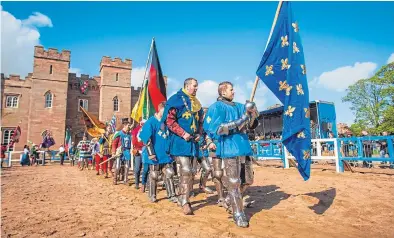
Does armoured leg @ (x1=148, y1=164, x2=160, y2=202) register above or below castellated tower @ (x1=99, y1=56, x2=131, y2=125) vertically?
below

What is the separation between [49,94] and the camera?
31344 mm

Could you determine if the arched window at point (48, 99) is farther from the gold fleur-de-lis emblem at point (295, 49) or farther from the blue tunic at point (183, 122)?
the gold fleur-de-lis emblem at point (295, 49)

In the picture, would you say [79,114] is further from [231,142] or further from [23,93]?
[231,142]

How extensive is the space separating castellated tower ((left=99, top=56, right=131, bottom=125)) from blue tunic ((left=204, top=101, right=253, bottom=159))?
3198cm

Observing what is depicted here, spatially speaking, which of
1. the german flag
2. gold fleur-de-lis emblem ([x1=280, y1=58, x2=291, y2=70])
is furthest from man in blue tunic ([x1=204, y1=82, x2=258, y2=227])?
the german flag

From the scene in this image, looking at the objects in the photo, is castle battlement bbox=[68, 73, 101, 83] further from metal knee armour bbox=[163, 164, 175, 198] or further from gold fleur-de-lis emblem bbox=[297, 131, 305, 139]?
gold fleur-de-lis emblem bbox=[297, 131, 305, 139]

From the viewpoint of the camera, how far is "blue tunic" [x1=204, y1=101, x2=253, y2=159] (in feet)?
11.5

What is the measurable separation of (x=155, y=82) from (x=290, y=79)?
500cm

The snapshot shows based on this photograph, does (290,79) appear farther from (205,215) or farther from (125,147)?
(125,147)

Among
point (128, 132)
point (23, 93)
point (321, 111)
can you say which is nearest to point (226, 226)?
point (128, 132)

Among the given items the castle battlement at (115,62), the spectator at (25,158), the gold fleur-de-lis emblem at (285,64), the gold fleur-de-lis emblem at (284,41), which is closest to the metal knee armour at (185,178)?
the gold fleur-de-lis emblem at (285,64)

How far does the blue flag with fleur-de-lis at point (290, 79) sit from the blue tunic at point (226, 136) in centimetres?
97

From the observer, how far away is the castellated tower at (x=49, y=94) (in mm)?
29922

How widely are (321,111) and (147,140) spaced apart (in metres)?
16.4
